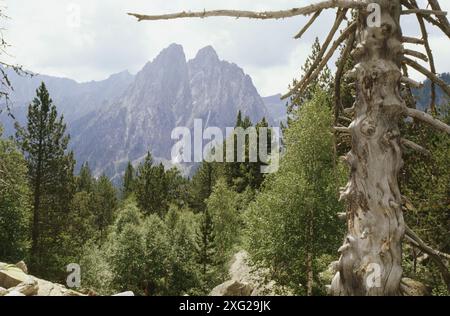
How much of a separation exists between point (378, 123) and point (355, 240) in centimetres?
83

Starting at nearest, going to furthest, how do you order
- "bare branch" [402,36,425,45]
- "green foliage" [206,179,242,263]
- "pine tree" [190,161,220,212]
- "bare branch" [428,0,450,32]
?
"bare branch" [402,36,425,45] → "bare branch" [428,0,450,32] → "green foliage" [206,179,242,263] → "pine tree" [190,161,220,212]

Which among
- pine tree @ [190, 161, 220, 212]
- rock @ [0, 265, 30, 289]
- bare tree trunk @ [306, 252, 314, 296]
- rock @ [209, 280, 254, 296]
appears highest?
pine tree @ [190, 161, 220, 212]

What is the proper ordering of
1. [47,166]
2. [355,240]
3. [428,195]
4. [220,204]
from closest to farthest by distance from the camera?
1. [355,240]
2. [428,195]
3. [47,166]
4. [220,204]

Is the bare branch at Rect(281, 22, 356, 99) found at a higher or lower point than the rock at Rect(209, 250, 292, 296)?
higher

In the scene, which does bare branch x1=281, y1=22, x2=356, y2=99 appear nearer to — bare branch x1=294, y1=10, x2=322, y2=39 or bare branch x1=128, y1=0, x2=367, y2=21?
bare branch x1=294, y1=10, x2=322, y2=39

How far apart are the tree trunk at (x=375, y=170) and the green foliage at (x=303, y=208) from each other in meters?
19.8

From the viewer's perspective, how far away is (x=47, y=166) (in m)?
37.4

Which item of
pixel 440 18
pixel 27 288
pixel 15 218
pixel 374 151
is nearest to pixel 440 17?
pixel 440 18

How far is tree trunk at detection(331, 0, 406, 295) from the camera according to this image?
2.67m

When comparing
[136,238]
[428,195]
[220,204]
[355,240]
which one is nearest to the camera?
[355,240]

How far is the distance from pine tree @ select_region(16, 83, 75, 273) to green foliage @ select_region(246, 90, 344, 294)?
22.3 meters

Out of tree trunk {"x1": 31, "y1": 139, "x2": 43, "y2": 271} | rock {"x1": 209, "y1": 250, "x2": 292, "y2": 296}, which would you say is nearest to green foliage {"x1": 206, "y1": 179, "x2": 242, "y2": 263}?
rock {"x1": 209, "y1": 250, "x2": 292, "y2": 296}

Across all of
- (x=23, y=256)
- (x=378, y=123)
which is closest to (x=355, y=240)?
(x=378, y=123)
